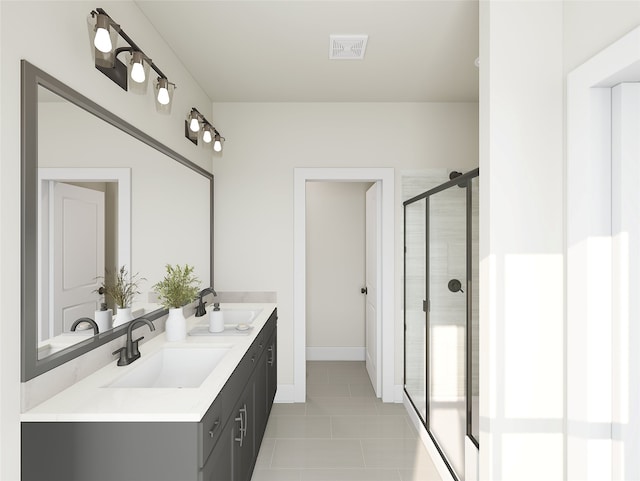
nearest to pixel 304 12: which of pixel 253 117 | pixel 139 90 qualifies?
pixel 139 90

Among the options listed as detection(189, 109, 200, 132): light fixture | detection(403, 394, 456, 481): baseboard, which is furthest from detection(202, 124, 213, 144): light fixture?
detection(403, 394, 456, 481): baseboard

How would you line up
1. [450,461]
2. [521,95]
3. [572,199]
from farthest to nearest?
1. [450,461]
2. [521,95]
3. [572,199]

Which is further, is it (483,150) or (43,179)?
(483,150)

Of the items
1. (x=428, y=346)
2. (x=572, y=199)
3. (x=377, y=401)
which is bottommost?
Answer: (x=377, y=401)

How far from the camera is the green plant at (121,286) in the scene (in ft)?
6.00

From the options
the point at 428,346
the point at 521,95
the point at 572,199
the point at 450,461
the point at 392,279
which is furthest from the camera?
the point at 392,279

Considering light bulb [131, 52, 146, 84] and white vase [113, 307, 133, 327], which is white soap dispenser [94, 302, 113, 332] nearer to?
white vase [113, 307, 133, 327]

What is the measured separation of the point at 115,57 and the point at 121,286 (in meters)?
1.06

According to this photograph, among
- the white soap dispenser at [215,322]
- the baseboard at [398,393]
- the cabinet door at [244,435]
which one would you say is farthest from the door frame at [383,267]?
the cabinet door at [244,435]

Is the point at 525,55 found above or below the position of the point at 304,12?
below

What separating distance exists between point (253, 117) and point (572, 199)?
2763 mm

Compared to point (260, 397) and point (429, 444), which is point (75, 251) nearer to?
point (260, 397)

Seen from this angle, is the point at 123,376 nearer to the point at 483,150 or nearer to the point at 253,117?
the point at 483,150

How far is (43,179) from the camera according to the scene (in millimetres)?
1381
